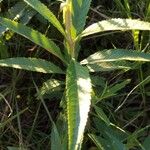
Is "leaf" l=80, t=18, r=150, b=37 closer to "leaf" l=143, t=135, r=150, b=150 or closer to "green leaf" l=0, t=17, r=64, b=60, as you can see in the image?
"green leaf" l=0, t=17, r=64, b=60

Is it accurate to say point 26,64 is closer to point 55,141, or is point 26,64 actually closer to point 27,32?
point 27,32

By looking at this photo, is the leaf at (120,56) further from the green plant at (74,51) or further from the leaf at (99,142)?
the leaf at (99,142)

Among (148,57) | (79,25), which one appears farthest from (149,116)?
(79,25)

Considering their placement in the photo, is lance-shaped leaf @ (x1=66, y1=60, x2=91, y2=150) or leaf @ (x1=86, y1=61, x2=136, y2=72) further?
leaf @ (x1=86, y1=61, x2=136, y2=72)

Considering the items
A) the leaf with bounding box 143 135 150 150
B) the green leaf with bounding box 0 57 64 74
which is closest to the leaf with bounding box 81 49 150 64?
the green leaf with bounding box 0 57 64 74

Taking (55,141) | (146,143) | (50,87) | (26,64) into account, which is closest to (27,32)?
(26,64)

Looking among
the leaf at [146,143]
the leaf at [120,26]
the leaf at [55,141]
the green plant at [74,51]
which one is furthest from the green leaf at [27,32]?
the leaf at [146,143]
